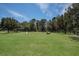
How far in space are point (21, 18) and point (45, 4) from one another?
31 cm

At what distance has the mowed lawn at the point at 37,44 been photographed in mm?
2211

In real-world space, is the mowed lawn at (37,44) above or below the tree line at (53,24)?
below

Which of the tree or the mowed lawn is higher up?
the tree

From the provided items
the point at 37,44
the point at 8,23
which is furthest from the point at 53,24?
the point at 8,23

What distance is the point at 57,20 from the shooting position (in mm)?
2260

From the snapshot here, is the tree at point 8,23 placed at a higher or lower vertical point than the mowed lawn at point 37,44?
higher

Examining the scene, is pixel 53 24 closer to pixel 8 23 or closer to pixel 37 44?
pixel 37 44

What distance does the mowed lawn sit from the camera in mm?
2211

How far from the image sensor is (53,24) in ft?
7.48

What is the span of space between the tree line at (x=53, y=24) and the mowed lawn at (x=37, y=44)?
6 cm

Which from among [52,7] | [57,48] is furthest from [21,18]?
[57,48]

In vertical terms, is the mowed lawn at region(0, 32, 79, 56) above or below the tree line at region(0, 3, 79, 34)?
below

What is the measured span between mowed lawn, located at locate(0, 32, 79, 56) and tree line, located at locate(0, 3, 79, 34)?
59 mm

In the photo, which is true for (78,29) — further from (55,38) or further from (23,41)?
(23,41)
